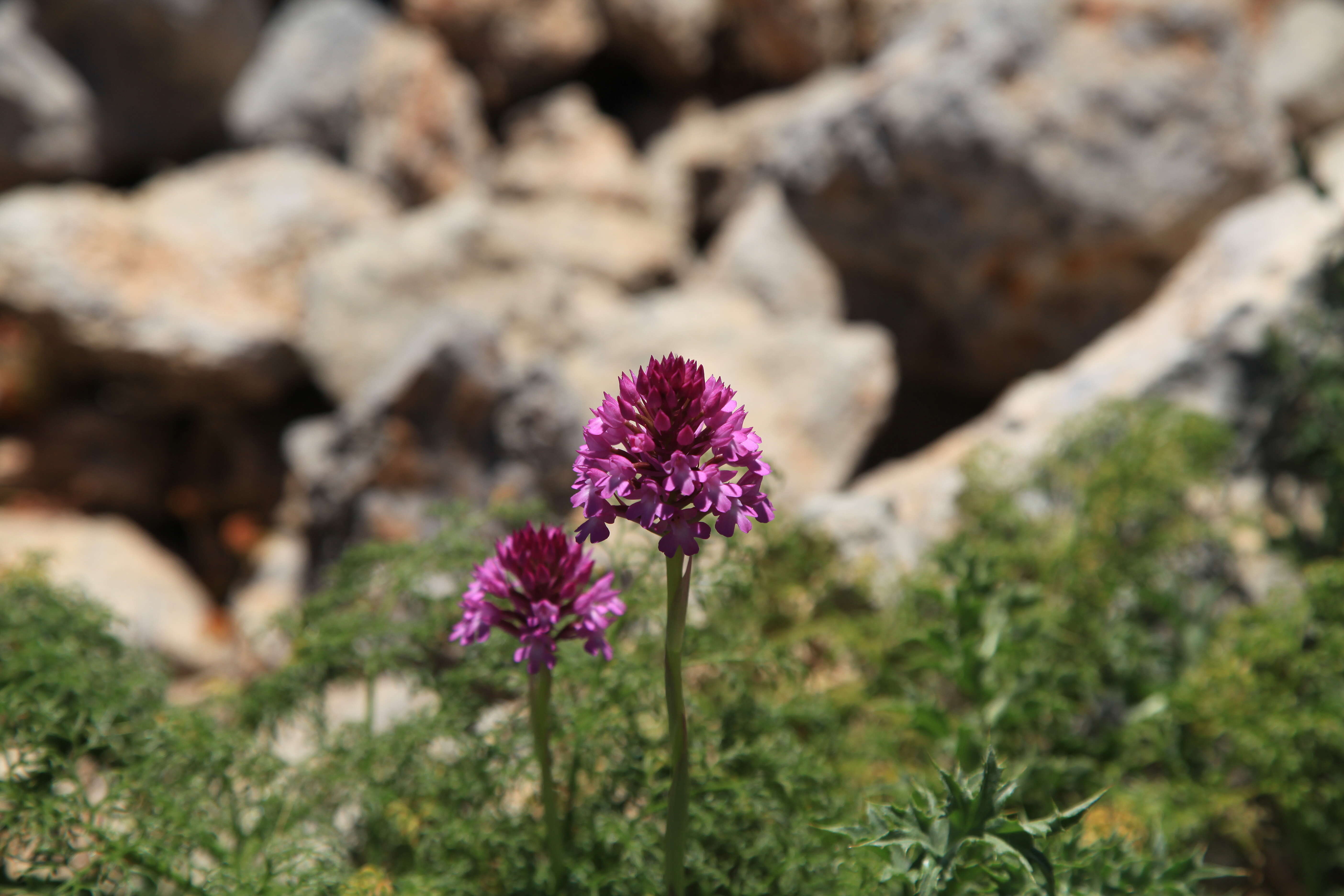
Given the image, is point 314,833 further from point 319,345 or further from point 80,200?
point 80,200

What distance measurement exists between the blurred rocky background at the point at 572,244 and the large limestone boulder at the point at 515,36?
3 centimetres

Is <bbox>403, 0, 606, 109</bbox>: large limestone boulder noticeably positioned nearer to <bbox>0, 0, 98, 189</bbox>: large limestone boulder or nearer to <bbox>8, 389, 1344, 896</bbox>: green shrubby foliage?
Result: <bbox>0, 0, 98, 189</bbox>: large limestone boulder

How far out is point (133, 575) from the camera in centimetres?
635

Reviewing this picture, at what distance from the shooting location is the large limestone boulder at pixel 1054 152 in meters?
5.14

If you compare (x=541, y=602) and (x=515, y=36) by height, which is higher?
(x=515, y=36)

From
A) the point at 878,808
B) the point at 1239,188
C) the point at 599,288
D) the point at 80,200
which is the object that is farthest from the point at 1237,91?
the point at 80,200

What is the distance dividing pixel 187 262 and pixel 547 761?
572 cm

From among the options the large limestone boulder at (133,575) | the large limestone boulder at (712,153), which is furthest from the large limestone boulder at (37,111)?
the large limestone boulder at (712,153)

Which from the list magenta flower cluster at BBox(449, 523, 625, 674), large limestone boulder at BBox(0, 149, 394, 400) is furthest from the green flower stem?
large limestone boulder at BBox(0, 149, 394, 400)

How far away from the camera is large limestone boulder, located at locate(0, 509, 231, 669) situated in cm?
601

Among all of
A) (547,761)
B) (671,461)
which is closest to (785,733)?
(547,761)

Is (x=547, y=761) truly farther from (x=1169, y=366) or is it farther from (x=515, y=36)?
(x=515, y=36)

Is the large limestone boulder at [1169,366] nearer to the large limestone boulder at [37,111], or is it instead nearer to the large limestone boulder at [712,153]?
the large limestone boulder at [712,153]

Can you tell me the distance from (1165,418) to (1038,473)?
503mm
